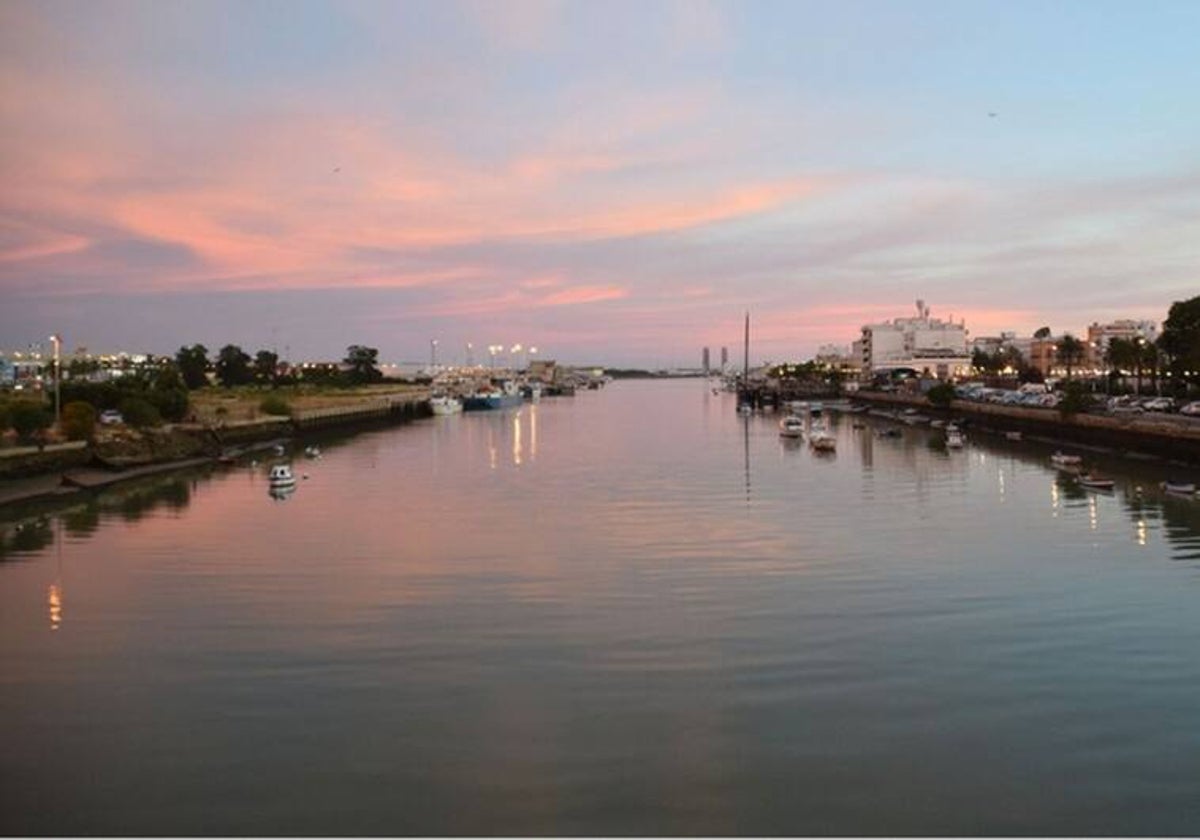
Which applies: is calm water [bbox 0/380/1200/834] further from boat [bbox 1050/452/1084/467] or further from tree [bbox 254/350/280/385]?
tree [bbox 254/350/280/385]

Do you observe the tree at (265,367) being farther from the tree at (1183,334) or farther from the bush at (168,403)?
the tree at (1183,334)

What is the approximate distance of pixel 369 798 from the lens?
32.3ft

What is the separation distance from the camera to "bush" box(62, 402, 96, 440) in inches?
1624

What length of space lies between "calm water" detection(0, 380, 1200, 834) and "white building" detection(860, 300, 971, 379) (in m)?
123

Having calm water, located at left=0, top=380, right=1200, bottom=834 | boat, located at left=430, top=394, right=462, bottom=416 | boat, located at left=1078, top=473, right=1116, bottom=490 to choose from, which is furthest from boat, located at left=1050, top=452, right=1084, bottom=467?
boat, located at left=430, top=394, right=462, bottom=416

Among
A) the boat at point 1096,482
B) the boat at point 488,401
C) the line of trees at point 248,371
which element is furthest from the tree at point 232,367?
the boat at point 1096,482

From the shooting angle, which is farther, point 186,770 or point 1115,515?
point 1115,515

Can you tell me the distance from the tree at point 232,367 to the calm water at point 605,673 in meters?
91.9

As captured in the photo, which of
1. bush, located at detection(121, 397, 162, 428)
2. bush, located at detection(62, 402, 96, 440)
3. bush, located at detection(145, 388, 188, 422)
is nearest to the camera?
Result: bush, located at detection(62, 402, 96, 440)

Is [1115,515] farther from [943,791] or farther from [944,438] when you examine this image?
[944,438]

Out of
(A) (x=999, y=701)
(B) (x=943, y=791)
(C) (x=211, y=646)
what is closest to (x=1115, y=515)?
(A) (x=999, y=701)

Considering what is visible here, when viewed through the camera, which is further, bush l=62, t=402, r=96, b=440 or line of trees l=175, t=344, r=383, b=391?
line of trees l=175, t=344, r=383, b=391

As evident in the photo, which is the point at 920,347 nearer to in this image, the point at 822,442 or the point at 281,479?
the point at 822,442

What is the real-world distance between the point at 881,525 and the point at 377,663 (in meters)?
16.1
